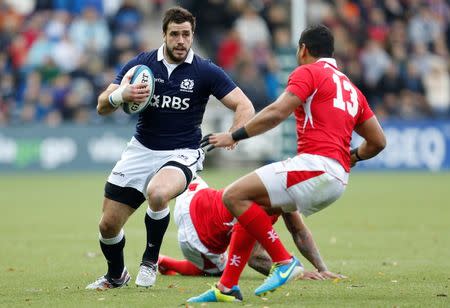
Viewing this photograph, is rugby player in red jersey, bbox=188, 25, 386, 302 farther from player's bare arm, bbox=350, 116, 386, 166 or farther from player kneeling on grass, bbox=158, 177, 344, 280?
player kneeling on grass, bbox=158, 177, 344, 280

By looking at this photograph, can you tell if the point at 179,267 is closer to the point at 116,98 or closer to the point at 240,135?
the point at 116,98

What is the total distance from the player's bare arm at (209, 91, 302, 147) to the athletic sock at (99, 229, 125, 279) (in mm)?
1894

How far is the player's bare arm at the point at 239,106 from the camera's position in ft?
30.8

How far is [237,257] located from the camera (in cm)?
817

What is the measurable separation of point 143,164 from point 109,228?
25.8 inches

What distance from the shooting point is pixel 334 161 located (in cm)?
818

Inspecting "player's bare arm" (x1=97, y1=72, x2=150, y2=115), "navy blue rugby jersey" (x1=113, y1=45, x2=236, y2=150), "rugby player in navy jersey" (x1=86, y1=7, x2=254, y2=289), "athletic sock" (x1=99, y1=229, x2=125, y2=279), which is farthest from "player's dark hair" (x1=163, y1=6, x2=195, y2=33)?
"athletic sock" (x1=99, y1=229, x2=125, y2=279)

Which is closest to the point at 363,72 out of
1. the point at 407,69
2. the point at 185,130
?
the point at 407,69

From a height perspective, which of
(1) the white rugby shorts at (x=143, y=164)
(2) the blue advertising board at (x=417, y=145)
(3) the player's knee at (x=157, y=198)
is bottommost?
(2) the blue advertising board at (x=417, y=145)

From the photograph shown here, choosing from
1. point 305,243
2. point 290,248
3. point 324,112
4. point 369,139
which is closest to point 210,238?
point 305,243

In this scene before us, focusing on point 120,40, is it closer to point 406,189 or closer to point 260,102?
point 260,102

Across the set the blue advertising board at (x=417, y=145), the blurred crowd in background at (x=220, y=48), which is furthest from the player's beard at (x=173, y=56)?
the blue advertising board at (x=417, y=145)

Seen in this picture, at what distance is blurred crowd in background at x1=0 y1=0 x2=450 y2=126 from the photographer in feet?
86.3

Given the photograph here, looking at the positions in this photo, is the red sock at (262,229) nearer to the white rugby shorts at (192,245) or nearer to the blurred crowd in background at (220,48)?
the white rugby shorts at (192,245)
